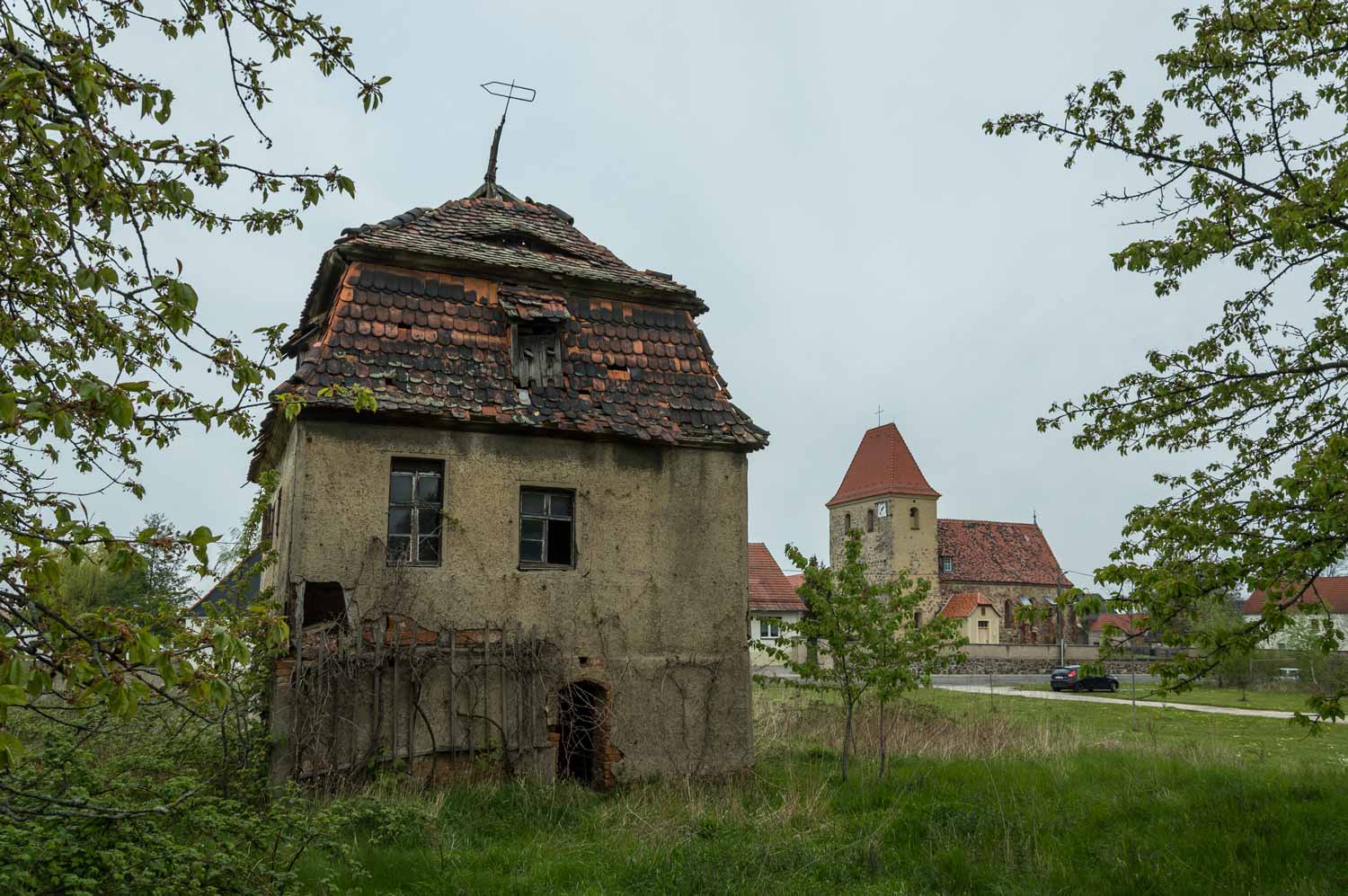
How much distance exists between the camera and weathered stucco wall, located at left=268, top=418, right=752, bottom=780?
11297 mm

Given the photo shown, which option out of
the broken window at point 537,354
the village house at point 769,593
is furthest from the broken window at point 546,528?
the village house at point 769,593

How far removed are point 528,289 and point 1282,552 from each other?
956cm

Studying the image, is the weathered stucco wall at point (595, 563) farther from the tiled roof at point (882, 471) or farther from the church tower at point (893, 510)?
the tiled roof at point (882, 471)

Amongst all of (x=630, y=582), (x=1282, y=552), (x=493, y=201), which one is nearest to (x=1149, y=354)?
(x=1282, y=552)

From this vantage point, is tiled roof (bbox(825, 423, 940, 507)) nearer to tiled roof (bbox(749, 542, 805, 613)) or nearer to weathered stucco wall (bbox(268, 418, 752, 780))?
tiled roof (bbox(749, 542, 805, 613))

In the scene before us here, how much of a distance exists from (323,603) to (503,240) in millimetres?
6235

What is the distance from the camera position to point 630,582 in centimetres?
1264

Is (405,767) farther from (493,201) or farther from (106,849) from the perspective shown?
(493,201)

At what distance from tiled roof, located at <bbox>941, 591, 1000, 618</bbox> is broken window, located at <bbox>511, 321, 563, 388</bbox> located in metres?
48.4

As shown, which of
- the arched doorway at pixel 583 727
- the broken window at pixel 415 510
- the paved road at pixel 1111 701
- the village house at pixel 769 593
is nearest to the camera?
the broken window at pixel 415 510

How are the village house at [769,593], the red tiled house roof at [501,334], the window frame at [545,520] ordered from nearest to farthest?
the red tiled house roof at [501,334] → the window frame at [545,520] → the village house at [769,593]

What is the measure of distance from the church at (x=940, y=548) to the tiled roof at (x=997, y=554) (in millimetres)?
59

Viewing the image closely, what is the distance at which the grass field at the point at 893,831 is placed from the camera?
8.31m

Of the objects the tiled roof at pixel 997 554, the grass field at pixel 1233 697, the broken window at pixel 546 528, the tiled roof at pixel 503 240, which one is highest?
the tiled roof at pixel 503 240
